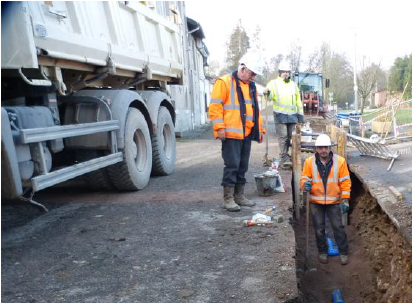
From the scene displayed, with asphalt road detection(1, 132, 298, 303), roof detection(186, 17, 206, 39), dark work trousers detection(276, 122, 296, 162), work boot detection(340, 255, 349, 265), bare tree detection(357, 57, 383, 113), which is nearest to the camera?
asphalt road detection(1, 132, 298, 303)

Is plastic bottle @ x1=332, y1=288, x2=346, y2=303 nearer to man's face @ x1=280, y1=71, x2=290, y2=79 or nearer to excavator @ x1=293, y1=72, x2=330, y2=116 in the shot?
man's face @ x1=280, y1=71, x2=290, y2=79

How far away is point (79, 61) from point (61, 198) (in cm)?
208

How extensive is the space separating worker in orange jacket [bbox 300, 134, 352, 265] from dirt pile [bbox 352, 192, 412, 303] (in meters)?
0.55

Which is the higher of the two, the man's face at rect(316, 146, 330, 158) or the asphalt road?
the man's face at rect(316, 146, 330, 158)

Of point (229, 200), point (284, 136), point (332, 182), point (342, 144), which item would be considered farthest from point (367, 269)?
point (284, 136)

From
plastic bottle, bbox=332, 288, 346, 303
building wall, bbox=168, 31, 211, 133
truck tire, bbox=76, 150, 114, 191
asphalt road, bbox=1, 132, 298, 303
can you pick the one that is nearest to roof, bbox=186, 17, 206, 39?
building wall, bbox=168, 31, 211, 133

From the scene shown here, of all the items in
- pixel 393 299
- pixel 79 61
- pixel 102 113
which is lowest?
pixel 393 299

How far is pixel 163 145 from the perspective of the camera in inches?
289

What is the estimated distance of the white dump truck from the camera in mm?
3703

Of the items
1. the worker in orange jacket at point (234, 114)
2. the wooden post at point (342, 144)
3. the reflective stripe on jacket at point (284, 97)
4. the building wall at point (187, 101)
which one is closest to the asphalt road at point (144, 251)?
the worker in orange jacket at point (234, 114)

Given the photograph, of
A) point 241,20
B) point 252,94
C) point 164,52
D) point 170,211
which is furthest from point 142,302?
point 241,20

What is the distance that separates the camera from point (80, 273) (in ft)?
10.9

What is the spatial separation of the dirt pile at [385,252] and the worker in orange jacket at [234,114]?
1772 millimetres

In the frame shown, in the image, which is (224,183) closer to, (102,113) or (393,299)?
(102,113)
